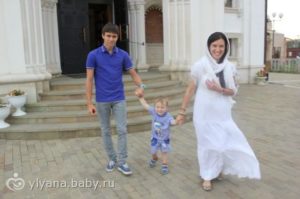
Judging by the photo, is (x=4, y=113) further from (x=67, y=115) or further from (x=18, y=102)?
(x=67, y=115)

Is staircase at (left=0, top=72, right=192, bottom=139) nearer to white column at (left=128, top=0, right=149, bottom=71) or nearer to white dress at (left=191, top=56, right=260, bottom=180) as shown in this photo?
white dress at (left=191, top=56, right=260, bottom=180)

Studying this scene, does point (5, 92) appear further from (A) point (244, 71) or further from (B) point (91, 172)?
(A) point (244, 71)

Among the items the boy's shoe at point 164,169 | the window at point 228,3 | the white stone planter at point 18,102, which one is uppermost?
the window at point 228,3

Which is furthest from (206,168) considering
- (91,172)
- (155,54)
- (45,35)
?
(155,54)

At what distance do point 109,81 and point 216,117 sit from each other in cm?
134

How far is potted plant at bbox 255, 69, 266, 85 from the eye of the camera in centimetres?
1330

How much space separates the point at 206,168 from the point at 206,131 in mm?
441

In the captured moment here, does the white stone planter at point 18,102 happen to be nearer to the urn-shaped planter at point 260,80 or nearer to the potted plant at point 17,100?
the potted plant at point 17,100

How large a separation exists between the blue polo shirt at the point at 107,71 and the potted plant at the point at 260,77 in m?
10.1

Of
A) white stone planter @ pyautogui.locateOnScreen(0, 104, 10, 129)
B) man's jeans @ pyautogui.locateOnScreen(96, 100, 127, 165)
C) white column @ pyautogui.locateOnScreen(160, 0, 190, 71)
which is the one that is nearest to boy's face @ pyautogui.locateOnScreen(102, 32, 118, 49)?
man's jeans @ pyautogui.locateOnScreen(96, 100, 127, 165)

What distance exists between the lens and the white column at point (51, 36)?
32.4ft

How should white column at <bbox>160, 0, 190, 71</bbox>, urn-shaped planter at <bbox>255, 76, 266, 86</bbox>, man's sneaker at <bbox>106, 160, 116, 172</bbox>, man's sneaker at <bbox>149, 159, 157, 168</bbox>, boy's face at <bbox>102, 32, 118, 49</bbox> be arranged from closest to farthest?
1. boy's face at <bbox>102, 32, 118, 49</bbox>
2. man's sneaker at <bbox>106, 160, 116, 172</bbox>
3. man's sneaker at <bbox>149, 159, 157, 168</bbox>
4. white column at <bbox>160, 0, 190, 71</bbox>
5. urn-shaped planter at <bbox>255, 76, 266, 86</bbox>

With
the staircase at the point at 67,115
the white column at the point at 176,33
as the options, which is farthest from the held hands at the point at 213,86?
the white column at the point at 176,33

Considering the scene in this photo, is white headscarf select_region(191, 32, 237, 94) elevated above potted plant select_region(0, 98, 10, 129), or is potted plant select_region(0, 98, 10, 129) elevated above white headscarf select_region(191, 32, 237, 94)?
white headscarf select_region(191, 32, 237, 94)
